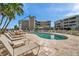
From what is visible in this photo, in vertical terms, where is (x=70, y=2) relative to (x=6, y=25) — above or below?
above

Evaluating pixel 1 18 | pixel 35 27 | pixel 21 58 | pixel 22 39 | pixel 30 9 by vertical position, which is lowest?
pixel 21 58

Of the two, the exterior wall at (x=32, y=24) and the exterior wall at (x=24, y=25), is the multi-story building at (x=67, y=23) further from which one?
the exterior wall at (x=24, y=25)

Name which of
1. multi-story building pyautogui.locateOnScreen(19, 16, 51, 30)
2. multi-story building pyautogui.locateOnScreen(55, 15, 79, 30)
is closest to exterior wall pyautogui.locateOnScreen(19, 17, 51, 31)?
multi-story building pyautogui.locateOnScreen(19, 16, 51, 30)

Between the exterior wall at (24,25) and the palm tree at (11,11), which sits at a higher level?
the palm tree at (11,11)

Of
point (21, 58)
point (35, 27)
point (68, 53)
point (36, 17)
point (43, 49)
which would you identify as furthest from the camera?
point (35, 27)

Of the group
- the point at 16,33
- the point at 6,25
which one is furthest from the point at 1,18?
the point at 16,33

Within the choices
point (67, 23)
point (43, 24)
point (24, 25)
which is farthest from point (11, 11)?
point (67, 23)

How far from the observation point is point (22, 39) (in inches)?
196

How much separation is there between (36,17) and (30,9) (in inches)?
14.9

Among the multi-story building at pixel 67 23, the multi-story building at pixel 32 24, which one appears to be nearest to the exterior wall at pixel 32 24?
the multi-story building at pixel 32 24

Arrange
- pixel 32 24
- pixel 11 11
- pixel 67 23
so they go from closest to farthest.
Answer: pixel 11 11
pixel 32 24
pixel 67 23

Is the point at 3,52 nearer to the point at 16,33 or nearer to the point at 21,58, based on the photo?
the point at 21,58

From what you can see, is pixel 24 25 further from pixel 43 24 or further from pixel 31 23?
pixel 43 24

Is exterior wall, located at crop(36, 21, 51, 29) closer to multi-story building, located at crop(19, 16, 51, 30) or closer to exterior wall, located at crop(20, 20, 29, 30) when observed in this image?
multi-story building, located at crop(19, 16, 51, 30)
